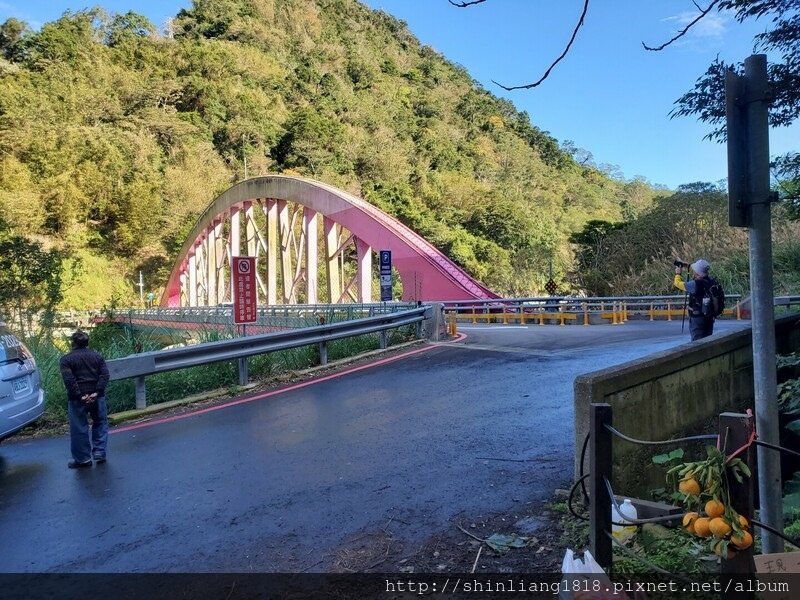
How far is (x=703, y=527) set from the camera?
6.91 ft

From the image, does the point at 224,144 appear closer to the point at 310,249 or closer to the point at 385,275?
the point at 310,249

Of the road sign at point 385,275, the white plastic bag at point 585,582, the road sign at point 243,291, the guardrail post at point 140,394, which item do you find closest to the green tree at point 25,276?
the road sign at point 243,291

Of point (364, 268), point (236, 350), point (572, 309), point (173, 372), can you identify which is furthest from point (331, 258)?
point (236, 350)

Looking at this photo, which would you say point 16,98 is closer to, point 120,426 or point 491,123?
point 120,426

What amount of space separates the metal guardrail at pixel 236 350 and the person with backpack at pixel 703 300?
18.8ft

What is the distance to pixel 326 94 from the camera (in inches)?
2950

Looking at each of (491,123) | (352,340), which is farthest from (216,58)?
(352,340)

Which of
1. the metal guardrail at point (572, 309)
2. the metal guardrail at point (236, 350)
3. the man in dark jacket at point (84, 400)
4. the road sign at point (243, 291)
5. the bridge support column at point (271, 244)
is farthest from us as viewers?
the bridge support column at point (271, 244)

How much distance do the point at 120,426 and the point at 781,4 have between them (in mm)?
8937

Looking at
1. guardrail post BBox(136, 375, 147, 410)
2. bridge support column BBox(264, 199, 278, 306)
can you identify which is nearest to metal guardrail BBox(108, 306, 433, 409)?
guardrail post BBox(136, 375, 147, 410)

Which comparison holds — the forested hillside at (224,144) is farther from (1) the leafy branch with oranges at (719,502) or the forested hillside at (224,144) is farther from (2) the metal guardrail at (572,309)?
(1) the leafy branch with oranges at (719,502)

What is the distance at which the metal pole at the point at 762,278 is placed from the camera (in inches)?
91.6

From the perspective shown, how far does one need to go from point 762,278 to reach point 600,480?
1.16m

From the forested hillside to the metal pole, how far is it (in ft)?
99.5
